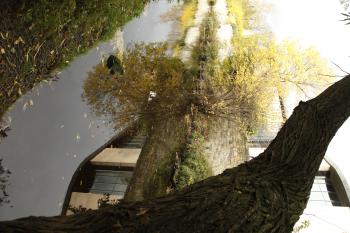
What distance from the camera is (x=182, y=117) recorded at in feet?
44.3

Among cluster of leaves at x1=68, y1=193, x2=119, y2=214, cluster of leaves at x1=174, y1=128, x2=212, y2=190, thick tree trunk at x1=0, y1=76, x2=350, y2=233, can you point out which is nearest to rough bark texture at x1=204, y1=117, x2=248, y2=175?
cluster of leaves at x1=174, y1=128, x2=212, y2=190

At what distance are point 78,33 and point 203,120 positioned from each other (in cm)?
516

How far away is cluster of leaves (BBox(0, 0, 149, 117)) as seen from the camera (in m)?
8.94

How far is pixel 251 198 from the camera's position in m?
3.45

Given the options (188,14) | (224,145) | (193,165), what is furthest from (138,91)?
(188,14)

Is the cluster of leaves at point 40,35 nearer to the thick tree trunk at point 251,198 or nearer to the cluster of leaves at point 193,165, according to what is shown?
the cluster of leaves at point 193,165

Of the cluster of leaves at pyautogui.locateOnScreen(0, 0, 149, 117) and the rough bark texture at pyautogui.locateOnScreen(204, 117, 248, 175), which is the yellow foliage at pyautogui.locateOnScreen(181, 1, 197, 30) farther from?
the rough bark texture at pyautogui.locateOnScreen(204, 117, 248, 175)

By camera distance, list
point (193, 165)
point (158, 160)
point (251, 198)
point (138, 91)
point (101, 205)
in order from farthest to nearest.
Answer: point (138, 91), point (158, 160), point (193, 165), point (101, 205), point (251, 198)

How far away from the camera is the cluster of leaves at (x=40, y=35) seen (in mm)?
8938

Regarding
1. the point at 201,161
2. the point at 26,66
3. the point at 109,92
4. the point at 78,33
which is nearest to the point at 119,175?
the point at 109,92

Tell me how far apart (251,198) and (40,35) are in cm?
831

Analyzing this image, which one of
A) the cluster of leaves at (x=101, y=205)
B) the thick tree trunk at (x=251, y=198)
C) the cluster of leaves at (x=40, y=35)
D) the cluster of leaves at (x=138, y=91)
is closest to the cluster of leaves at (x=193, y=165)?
the cluster of leaves at (x=138, y=91)

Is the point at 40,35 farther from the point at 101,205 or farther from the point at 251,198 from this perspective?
the point at 251,198

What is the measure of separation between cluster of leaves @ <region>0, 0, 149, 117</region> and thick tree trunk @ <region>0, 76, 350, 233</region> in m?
6.86
